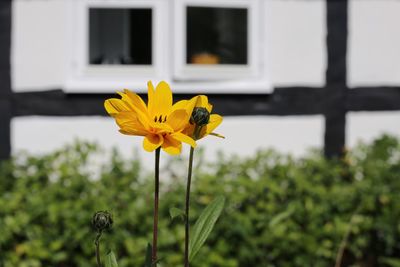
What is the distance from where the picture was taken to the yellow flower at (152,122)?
1.39m

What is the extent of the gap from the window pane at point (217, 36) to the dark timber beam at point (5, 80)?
1.11 m

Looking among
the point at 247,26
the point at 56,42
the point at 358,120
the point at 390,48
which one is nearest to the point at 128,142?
the point at 56,42

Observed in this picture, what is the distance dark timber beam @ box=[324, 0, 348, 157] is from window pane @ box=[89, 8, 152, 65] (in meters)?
1.13

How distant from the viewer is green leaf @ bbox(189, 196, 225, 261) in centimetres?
151

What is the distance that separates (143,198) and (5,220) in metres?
0.67

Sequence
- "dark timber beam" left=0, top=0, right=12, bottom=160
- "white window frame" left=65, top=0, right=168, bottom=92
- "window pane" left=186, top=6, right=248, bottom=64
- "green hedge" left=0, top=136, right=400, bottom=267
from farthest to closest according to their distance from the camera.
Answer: "window pane" left=186, top=6, right=248, bottom=64 < "white window frame" left=65, top=0, right=168, bottom=92 < "dark timber beam" left=0, top=0, right=12, bottom=160 < "green hedge" left=0, top=136, right=400, bottom=267

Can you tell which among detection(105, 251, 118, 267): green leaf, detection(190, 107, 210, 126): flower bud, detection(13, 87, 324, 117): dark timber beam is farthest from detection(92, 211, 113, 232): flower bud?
detection(13, 87, 324, 117): dark timber beam

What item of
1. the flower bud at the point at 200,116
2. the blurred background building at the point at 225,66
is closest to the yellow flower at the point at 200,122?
the flower bud at the point at 200,116

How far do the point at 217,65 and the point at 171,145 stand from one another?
12.2 ft

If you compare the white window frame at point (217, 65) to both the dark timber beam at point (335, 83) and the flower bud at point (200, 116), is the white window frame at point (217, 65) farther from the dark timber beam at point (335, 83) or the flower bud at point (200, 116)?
the flower bud at point (200, 116)

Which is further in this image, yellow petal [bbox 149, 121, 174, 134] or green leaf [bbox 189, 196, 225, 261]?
green leaf [bbox 189, 196, 225, 261]

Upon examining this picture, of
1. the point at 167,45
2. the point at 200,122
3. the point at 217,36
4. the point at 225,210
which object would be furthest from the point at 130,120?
the point at 217,36

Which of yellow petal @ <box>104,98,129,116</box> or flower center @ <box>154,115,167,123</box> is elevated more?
yellow petal @ <box>104,98,129,116</box>

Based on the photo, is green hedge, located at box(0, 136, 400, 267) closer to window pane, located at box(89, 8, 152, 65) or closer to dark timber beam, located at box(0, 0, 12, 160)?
dark timber beam, located at box(0, 0, 12, 160)
